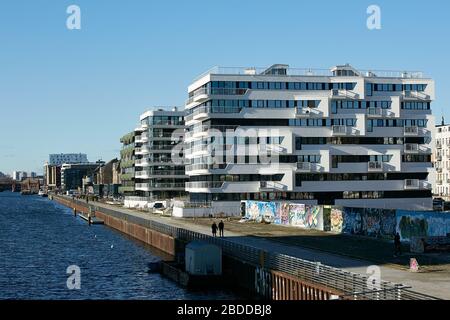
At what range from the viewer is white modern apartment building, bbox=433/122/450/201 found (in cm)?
18396

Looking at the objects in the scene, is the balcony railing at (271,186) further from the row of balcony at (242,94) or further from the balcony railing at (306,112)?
the row of balcony at (242,94)

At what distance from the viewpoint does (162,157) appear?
6727 inches

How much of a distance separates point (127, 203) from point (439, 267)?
13886 cm

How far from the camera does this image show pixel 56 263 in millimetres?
76500

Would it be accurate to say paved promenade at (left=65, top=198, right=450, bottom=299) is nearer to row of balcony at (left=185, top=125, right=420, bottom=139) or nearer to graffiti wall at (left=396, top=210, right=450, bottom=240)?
graffiti wall at (left=396, top=210, right=450, bottom=240)

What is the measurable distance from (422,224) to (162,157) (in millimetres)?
113131

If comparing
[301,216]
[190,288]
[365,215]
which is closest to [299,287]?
[190,288]

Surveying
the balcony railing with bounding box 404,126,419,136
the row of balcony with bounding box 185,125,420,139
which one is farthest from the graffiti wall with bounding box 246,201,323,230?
the balcony railing with bounding box 404,126,419,136

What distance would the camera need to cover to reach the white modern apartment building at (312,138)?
118 m

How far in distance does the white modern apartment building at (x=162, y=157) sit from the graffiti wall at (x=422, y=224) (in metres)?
105

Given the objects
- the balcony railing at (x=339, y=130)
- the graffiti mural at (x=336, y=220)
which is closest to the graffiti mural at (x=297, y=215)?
the graffiti mural at (x=336, y=220)

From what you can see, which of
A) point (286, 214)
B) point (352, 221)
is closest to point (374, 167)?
point (286, 214)

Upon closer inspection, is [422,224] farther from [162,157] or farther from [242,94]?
[162,157]
